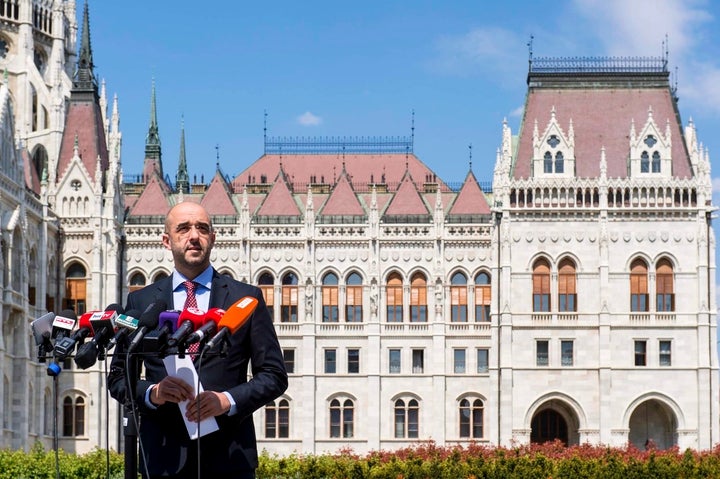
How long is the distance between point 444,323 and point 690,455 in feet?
88.9

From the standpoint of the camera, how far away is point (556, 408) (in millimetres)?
61125

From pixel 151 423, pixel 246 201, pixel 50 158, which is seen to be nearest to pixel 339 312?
pixel 246 201

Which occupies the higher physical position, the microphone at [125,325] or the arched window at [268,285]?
the arched window at [268,285]

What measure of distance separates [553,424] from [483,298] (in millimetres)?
6503

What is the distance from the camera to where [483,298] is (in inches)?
2469

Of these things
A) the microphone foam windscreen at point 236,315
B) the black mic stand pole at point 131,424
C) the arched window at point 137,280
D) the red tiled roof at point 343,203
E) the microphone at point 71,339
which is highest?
the red tiled roof at point 343,203

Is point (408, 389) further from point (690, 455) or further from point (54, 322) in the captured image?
point (54, 322)

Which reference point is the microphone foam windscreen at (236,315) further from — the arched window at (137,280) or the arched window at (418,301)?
the arched window at (137,280)

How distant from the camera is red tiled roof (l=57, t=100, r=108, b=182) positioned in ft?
209

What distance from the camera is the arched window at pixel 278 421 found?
62.2m

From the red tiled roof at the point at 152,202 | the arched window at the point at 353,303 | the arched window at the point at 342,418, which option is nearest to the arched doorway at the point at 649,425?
the arched window at the point at 342,418

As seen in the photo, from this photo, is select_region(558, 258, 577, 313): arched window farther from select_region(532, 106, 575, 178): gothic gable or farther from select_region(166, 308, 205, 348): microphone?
select_region(166, 308, 205, 348): microphone

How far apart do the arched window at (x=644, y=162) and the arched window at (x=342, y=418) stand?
663 inches

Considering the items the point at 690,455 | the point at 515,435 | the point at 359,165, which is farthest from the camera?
the point at 359,165
